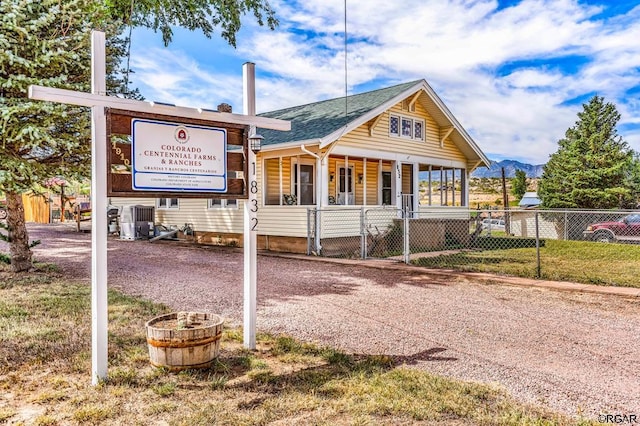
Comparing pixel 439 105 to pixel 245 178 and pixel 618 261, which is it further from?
pixel 245 178

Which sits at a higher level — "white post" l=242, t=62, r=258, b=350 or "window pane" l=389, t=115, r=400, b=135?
"window pane" l=389, t=115, r=400, b=135

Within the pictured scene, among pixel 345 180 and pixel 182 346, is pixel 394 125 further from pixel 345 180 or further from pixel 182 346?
pixel 182 346

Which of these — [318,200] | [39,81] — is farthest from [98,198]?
[318,200]

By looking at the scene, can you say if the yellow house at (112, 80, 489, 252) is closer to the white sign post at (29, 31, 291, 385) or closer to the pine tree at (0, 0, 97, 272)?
the pine tree at (0, 0, 97, 272)

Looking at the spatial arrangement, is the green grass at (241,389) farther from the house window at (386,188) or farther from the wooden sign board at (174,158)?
the house window at (386,188)

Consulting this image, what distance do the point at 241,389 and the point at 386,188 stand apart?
1317cm

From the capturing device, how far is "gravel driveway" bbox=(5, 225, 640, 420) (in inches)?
149

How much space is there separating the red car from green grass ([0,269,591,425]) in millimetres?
14132

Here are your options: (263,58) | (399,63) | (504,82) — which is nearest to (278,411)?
(263,58)

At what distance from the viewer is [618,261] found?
469 inches

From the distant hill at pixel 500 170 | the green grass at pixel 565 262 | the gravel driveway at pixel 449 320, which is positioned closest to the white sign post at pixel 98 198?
the gravel driveway at pixel 449 320

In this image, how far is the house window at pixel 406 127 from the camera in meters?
14.7

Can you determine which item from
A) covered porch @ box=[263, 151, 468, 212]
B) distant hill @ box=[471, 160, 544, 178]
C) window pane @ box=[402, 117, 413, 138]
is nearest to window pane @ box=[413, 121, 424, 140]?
window pane @ box=[402, 117, 413, 138]

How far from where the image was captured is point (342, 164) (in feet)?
51.9
